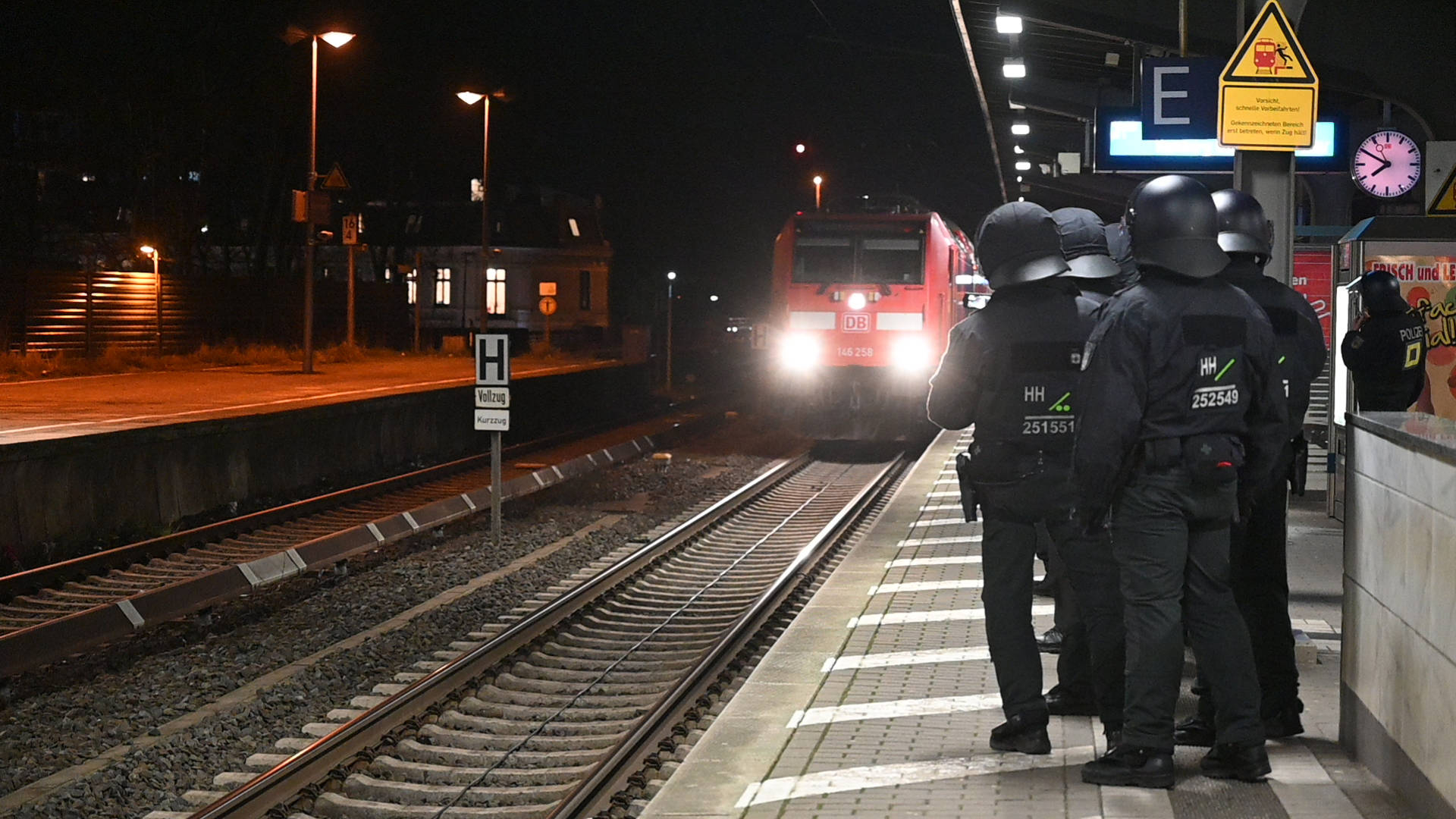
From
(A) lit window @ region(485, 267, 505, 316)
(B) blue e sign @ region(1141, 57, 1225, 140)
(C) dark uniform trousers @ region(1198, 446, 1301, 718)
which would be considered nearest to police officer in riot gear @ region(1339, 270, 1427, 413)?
(B) blue e sign @ region(1141, 57, 1225, 140)

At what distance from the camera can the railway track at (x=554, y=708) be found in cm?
643

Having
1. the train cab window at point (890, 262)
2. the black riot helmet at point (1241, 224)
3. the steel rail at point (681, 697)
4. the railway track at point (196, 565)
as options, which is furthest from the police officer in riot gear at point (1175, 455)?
the train cab window at point (890, 262)

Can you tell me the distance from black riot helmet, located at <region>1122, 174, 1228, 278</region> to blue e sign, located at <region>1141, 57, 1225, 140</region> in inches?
163

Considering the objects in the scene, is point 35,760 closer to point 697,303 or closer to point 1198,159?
point 1198,159

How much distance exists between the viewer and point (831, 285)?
924 inches

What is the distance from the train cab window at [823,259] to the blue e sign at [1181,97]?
13084 mm

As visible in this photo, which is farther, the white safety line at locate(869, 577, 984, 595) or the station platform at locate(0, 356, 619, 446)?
the station platform at locate(0, 356, 619, 446)

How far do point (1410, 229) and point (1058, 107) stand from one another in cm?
1132

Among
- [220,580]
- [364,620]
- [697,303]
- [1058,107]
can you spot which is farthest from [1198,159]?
[697,303]

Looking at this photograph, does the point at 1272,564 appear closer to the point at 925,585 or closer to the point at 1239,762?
the point at 1239,762

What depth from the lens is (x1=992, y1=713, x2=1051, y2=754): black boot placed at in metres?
5.89

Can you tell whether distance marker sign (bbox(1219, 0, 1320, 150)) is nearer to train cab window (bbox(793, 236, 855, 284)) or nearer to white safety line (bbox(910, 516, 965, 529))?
white safety line (bbox(910, 516, 965, 529))

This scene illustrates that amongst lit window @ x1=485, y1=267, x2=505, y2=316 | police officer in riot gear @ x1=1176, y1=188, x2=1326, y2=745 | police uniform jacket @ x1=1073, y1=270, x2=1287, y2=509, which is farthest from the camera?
lit window @ x1=485, y1=267, x2=505, y2=316

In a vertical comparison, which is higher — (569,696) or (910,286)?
(910,286)
